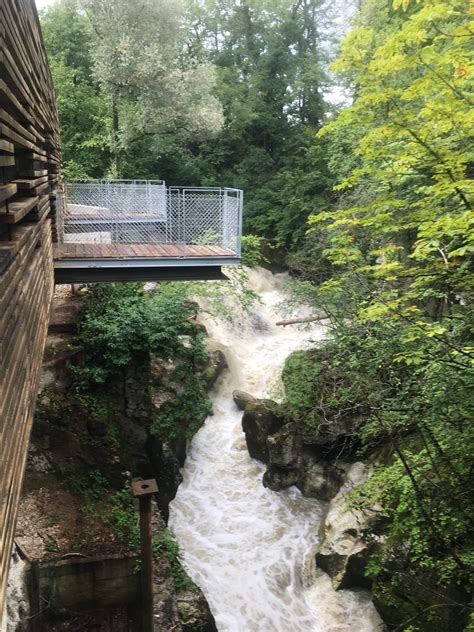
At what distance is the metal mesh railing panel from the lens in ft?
27.7

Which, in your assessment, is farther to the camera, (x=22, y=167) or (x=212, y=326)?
(x=212, y=326)

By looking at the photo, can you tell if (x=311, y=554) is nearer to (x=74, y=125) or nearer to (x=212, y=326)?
(x=212, y=326)

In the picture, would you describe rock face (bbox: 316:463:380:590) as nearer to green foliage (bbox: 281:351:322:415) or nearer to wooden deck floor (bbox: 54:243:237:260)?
green foliage (bbox: 281:351:322:415)

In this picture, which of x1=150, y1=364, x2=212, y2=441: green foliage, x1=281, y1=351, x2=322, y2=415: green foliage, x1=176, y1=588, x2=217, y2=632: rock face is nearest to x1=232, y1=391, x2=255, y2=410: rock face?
x1=281, y1=351, x2=322, y2=415: green foliage

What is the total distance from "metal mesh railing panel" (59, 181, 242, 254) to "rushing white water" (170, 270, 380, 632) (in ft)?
10.3

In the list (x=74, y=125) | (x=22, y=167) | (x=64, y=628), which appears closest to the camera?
(x=22, y=167)

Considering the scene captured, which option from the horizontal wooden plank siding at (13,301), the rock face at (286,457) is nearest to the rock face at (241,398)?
the rock face at (286,457)

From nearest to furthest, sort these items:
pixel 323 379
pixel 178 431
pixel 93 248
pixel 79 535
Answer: pixel 79 535 < pixel 93 248 < pixel 178 431 < pixel 323 379

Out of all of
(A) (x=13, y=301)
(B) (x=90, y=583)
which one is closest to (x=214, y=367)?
(B) (x=90, y=583)

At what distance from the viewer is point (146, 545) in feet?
18.3

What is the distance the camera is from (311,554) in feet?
30.5

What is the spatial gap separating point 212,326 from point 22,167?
12089 mm

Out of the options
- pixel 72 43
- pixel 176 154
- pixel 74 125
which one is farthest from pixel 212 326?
pixel 72 43

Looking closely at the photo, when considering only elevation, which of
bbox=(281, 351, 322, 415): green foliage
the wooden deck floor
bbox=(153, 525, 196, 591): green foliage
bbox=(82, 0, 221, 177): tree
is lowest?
bbox=(153, 525, 196, 591): green foliage
